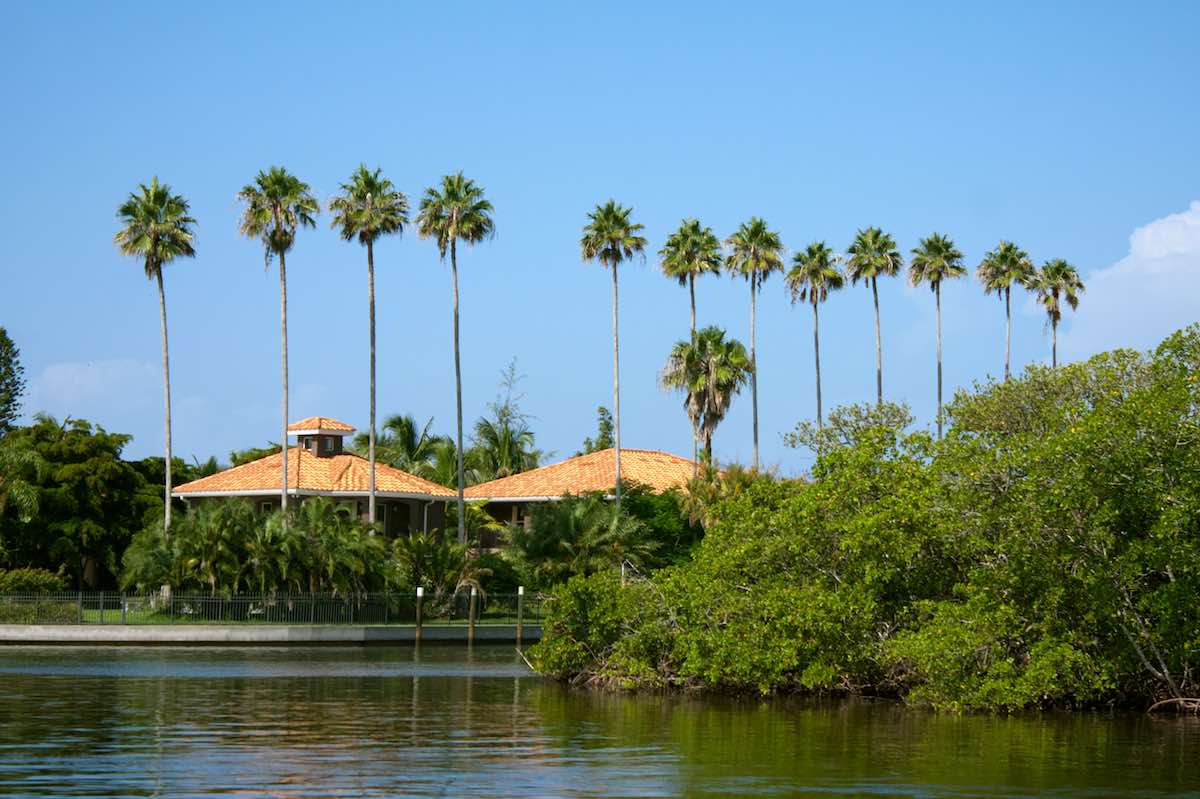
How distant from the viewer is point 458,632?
64625 millimetres

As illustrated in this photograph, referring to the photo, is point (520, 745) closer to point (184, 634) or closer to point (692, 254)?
point (184, 634)

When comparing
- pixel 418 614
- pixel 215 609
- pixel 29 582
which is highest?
pixel 29 582

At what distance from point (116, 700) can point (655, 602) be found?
13.1m

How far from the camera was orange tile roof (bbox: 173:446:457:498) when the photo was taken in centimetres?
8188

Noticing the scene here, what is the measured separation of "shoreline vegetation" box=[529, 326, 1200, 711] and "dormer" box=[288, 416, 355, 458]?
47468 mm

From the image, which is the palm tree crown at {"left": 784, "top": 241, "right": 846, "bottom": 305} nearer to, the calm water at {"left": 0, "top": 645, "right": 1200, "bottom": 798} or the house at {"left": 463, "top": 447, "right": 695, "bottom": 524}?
the house at {"left": 463, "top": 447, "right": 695, "bottom": 524}

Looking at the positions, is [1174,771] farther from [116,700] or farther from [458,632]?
[458,632]

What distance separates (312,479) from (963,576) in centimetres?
5169

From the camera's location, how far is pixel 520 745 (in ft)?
87.9

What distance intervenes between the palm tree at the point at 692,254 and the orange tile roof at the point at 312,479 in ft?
56.6

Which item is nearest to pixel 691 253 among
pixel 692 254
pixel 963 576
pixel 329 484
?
pixel 692 254

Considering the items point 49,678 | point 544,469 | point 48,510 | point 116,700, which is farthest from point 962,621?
point 544,469

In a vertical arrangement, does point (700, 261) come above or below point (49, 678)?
above

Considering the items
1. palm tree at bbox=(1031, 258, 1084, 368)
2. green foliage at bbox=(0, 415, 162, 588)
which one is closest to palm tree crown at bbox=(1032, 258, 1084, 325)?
palm tree at bbox=(1031, 258, 1084, 368)
